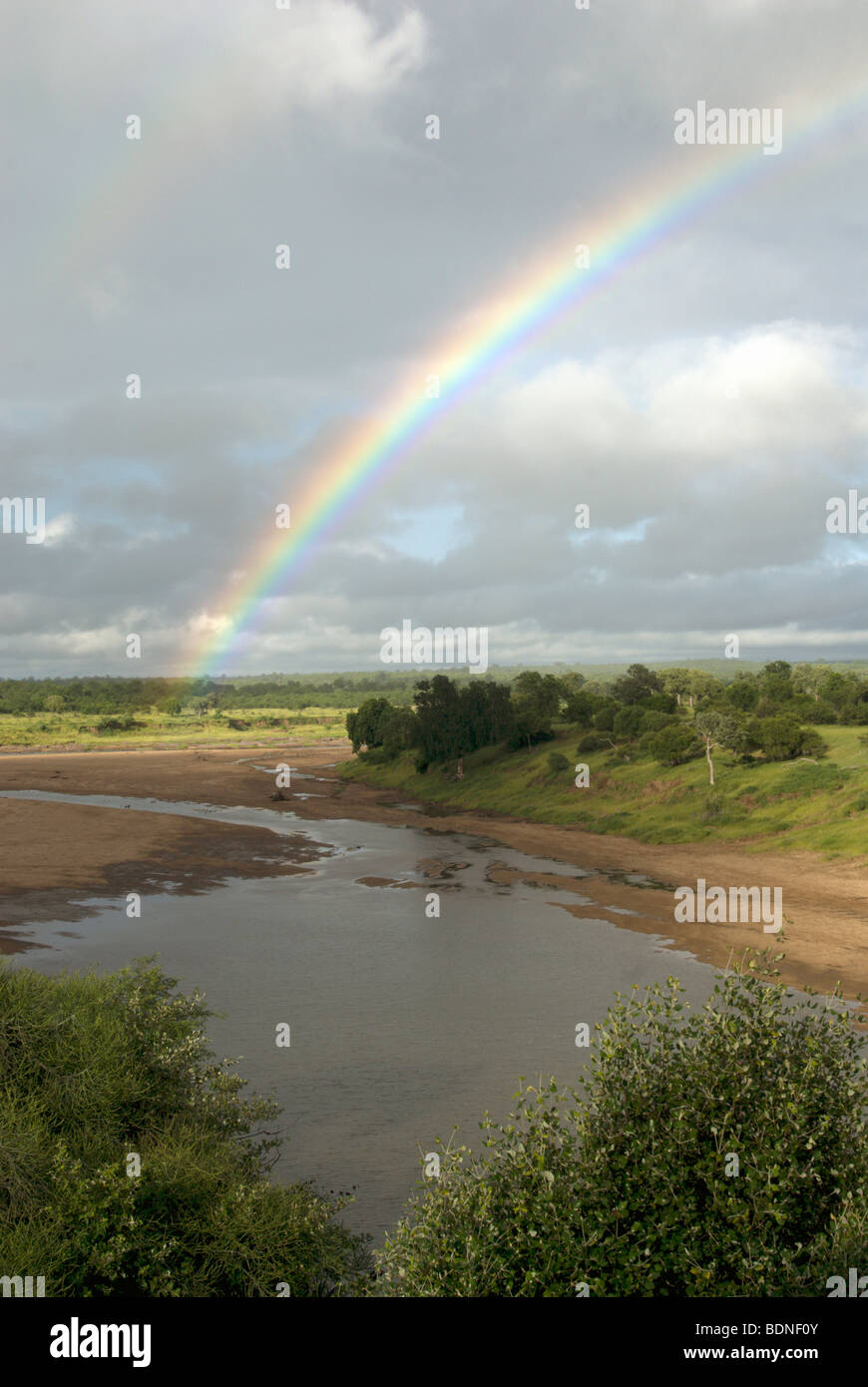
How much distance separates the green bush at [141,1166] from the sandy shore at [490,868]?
22.3m

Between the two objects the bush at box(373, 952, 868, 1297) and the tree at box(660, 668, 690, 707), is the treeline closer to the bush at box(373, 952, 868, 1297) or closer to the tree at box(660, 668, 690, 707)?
the tree at box(660, 668, 690, 707)

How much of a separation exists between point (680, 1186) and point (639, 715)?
77345 millimetres

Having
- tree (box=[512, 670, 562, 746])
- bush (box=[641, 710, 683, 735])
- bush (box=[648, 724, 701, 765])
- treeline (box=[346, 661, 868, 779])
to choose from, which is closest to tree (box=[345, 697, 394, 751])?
treeline (box=[346, 661, 868, 779])

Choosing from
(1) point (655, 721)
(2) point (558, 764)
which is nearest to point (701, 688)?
(1) point (655, 721)

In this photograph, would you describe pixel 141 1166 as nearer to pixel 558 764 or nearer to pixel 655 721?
pixel 655 721

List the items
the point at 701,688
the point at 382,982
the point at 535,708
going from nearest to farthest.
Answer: the point at 382,982, the point at 535,708, the point at 701,688

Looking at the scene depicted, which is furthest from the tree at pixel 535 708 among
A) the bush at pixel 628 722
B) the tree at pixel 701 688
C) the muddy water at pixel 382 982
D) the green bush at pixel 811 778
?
the muddy water at pixel 382 982

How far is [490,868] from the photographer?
6197cm

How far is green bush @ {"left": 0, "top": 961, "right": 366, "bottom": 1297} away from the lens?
12.9 metres

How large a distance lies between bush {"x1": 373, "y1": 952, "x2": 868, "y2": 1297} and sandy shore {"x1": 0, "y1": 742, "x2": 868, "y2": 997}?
19975mm

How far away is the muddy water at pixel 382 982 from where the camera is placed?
22.7m

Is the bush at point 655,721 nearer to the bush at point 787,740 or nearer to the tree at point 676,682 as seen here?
the bush at point 787,740
